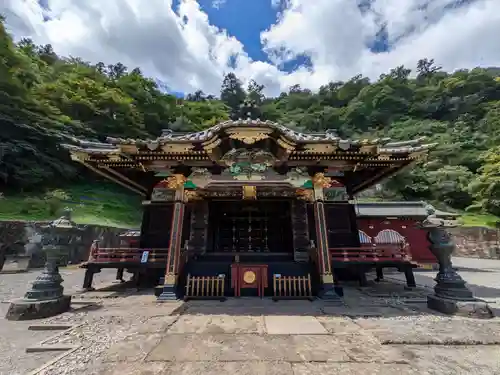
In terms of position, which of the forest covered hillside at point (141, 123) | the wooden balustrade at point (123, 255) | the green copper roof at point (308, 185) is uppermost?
the forest covered hillside at point (141, 123)

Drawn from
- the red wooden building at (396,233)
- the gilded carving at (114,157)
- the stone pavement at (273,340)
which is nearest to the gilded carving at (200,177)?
the gilded carving at (114,157)

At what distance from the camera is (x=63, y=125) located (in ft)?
96.5

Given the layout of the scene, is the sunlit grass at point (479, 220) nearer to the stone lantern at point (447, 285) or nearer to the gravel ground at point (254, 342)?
the stone lantern at point (447, 285)

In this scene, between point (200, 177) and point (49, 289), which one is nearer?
point (49, 289)

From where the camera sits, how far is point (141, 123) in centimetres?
3897

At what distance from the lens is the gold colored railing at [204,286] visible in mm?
7508

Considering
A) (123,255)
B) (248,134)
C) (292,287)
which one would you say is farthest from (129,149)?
(292,287)

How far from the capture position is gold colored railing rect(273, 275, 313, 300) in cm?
740

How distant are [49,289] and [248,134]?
6.23 m

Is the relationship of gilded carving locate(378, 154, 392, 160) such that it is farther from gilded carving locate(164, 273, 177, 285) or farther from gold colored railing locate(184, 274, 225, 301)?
gilded carving locate(164, 273, 177, 285)

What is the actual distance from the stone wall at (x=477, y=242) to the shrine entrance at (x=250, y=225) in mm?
19193

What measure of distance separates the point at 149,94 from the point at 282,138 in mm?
44324

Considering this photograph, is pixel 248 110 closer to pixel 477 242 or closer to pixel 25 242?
pixel 25 242

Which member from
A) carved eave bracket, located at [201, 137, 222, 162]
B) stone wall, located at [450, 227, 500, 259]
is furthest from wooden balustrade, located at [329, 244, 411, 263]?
stone wall, located at [450, 227, 500, 259]
